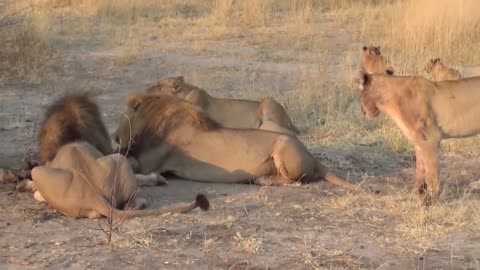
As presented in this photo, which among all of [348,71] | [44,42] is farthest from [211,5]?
[348,71]

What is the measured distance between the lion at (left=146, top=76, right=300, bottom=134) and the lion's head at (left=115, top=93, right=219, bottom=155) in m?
1.13

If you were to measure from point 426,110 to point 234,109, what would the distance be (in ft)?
8.59

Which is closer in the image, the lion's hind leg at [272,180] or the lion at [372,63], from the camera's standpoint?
the lion's hind leg at [272,180]

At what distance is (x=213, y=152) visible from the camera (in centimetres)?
682

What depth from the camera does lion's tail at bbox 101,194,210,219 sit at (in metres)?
5.49

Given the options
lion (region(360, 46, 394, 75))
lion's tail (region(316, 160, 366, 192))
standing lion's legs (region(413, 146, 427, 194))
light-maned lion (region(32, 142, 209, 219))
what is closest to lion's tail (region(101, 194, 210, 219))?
light-maned lion (region(32, 142, 209, 219))

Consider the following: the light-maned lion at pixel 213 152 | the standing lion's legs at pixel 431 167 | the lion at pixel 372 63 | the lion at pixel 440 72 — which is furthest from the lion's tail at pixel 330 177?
the lion at pixel 440 72

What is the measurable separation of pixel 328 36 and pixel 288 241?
36.8 ft

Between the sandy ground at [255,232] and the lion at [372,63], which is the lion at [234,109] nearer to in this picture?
the sandy ground at [255,232]

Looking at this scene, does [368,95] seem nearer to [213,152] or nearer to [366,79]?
[366,79]

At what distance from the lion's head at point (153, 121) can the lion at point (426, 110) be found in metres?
1.36

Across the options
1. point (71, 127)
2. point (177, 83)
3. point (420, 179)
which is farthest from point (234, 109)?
point (71, 127)

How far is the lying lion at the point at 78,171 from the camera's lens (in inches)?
223

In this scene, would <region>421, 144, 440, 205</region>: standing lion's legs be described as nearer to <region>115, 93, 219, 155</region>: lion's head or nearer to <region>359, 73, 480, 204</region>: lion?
<region>359, 73, 480, 204</region>: lion
